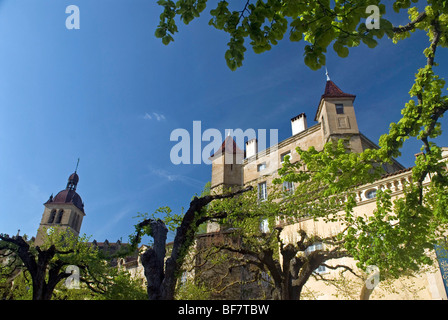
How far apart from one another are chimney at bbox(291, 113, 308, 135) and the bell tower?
6441 cm

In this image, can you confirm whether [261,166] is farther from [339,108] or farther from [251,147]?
[339,108]

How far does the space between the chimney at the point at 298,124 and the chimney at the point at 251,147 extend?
6.20 m

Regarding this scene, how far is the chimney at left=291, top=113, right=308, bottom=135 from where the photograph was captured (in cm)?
3403

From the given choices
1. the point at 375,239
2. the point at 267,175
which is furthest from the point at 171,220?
the point at 267,175

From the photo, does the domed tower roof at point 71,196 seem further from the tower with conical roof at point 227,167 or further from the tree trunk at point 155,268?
the tree trunk at point 155,268

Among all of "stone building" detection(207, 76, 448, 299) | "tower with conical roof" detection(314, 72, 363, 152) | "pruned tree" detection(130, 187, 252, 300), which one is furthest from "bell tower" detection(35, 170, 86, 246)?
"pruned tree" detection(130, 187, 252, 300)

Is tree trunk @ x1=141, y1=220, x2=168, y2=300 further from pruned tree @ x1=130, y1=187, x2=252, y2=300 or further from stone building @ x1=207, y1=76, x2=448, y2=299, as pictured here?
stone building @ x1=207, y1=76, x2=448, y2=299

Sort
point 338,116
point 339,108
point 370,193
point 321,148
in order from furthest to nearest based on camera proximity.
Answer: point 321,148 < point 339,108 < point 338,116 < point 370,193

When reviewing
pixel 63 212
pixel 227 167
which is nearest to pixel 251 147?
pixel 227 167

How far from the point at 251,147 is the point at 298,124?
25.3ft

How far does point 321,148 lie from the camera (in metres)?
29.5
